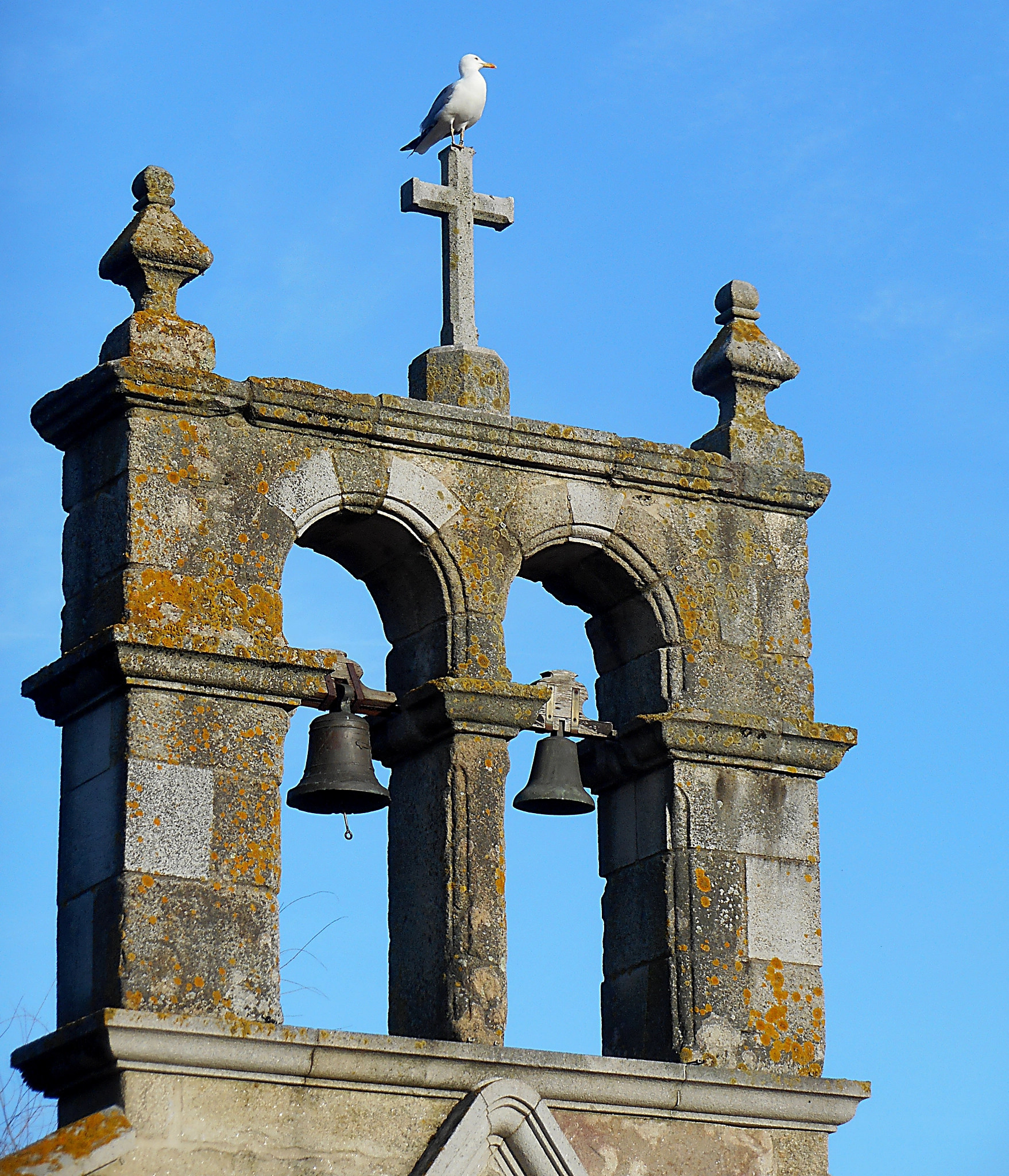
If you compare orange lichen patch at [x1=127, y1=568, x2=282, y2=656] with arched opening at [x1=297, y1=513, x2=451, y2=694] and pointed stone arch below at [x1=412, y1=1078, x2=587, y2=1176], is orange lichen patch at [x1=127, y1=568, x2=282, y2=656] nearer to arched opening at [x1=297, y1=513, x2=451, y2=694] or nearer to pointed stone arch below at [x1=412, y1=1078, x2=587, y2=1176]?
arched opening at [x1=297, y1=513, x2=451, y2=694]

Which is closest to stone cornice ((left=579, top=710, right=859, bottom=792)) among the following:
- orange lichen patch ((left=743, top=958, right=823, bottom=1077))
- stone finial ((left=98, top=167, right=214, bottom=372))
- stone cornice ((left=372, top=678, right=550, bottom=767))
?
stone cornice ((left=372, top=678, right=550, bottom=767))

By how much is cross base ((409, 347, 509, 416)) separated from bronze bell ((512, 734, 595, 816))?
4.11 feet

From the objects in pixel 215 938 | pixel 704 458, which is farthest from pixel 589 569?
pixel 215 938

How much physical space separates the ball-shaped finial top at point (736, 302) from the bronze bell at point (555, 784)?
1.97 metres

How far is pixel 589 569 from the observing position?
10188 millimetres

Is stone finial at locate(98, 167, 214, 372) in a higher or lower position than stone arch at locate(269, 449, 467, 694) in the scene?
higher

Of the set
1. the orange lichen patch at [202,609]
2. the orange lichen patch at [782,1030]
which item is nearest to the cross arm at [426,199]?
the orange lichen patch at [202,609]

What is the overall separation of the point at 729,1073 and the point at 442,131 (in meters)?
3.70

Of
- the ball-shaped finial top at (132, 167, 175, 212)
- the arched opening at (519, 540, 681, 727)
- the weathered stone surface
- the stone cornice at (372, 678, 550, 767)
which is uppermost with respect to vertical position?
the ball-shaped finial top at (132, 167, 175, 212)

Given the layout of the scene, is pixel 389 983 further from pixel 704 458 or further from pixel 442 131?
pixel 442 131

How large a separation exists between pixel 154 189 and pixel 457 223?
45.9 inches

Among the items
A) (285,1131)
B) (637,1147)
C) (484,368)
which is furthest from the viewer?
(484,368)

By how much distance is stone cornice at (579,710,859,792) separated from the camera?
9.88 meters

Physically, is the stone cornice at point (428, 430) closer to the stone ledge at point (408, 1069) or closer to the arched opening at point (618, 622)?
the arched opening at point (618, 622)
